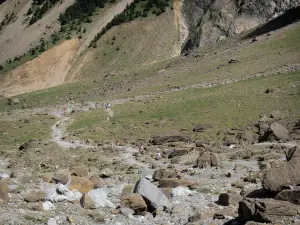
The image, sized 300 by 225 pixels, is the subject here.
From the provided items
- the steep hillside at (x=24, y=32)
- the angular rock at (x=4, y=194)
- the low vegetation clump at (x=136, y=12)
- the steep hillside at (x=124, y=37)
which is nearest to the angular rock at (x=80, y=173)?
the angular rock at (x=4, y=194)

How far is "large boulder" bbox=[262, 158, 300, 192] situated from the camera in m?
13.4

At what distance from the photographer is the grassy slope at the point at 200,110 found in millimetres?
33594

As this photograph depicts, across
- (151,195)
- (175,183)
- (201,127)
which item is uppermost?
(151,195)

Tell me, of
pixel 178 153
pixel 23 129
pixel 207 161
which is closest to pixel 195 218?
pixel 207 161

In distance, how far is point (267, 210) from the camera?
11.9 meters

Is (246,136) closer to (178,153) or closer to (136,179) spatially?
(178,153)

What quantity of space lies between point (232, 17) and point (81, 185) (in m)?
52.9

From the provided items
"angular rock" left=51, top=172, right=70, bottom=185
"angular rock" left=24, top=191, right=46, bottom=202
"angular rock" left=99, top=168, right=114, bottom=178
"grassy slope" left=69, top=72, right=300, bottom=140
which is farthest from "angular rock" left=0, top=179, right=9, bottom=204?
"grassy slope" left=69, top=72, right=300, bottom=140

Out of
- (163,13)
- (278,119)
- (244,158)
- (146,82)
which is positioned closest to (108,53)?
(163,13)

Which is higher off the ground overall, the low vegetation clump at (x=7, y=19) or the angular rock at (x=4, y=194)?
the angular rock at (x=4, y=194)

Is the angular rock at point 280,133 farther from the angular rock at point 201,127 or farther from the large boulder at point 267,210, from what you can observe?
the large boulder at point 267,210

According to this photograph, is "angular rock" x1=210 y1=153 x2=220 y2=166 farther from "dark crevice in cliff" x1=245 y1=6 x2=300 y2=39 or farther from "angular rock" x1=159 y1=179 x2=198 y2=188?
"dark crevice in cliff" x1=245 y1=6 x2=300 y2=39

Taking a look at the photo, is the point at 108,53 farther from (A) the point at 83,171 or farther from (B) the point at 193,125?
(A) the point at 83,171

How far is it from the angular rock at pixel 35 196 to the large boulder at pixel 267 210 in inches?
243
